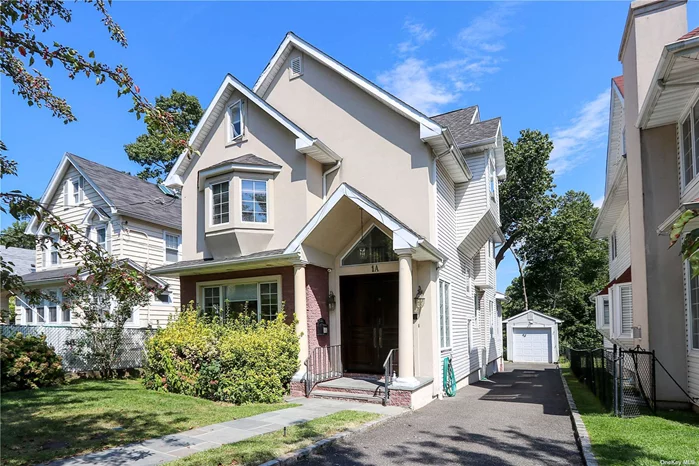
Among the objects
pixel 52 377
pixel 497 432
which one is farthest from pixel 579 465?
pixel 52 377

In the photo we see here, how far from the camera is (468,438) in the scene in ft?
25.2

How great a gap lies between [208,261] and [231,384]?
14.4 feet

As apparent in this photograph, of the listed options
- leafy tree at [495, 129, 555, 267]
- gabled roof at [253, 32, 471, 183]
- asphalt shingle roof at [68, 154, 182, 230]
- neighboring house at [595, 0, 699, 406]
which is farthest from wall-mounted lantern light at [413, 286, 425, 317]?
leafy tree at [495, 129, 555, 267]

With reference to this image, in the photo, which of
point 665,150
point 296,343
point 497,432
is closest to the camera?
point 497,432

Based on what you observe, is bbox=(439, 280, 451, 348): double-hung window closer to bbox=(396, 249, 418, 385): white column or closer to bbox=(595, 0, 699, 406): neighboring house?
bbox=(396, 249, 418, 385): white column

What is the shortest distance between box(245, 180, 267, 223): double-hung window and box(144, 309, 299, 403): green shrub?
284cm

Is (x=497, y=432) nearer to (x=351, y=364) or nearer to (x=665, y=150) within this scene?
(x=351, y=364)

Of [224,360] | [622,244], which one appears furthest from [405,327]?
[622,244]

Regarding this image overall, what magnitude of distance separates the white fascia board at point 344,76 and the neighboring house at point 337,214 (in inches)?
1.4

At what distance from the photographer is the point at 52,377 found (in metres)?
12.6

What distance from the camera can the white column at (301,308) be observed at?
11.3 metres

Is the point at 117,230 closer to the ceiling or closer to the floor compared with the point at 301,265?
closer to the ceiling

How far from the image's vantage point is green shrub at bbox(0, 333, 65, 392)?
1170 cm

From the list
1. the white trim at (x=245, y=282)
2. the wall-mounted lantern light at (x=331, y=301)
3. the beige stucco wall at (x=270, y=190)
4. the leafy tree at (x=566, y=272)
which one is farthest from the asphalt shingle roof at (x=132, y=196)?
the leafy tree at (x=566, y=272)
